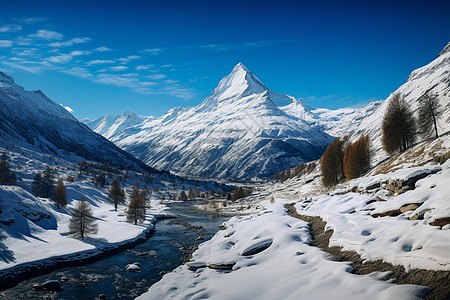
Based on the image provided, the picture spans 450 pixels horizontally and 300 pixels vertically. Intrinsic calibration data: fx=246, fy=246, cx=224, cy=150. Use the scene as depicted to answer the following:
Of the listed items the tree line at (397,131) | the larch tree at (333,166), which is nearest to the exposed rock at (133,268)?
the tree line at (397,131)

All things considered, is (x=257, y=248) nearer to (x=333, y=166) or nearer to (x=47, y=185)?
(x=333, y=166)

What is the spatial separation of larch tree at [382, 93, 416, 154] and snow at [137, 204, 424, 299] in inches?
1956

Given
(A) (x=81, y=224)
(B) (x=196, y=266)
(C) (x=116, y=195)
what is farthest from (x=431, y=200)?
(C) (x=116, y=195)

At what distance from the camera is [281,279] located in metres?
21.6

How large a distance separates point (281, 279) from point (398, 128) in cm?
6577

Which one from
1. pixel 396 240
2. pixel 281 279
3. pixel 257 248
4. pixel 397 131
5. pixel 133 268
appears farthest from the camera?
pixel 397 131

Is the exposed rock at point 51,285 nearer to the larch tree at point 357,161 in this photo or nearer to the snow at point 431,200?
the snow at point 431,200

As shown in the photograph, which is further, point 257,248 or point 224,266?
point 257,248

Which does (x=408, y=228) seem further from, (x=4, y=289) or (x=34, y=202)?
(x=34, y=202)

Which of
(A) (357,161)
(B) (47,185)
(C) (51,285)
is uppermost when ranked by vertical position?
(B) (47,185)

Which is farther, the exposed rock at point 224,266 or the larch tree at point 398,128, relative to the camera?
the larch tree at point 398,128

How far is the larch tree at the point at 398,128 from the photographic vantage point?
67625mm

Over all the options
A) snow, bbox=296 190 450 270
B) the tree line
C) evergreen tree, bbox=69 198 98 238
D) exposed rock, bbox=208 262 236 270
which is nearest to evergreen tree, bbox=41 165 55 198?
evergreen tree, bbox=69 198 98 238

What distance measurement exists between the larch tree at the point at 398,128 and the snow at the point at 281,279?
49.7 metres
